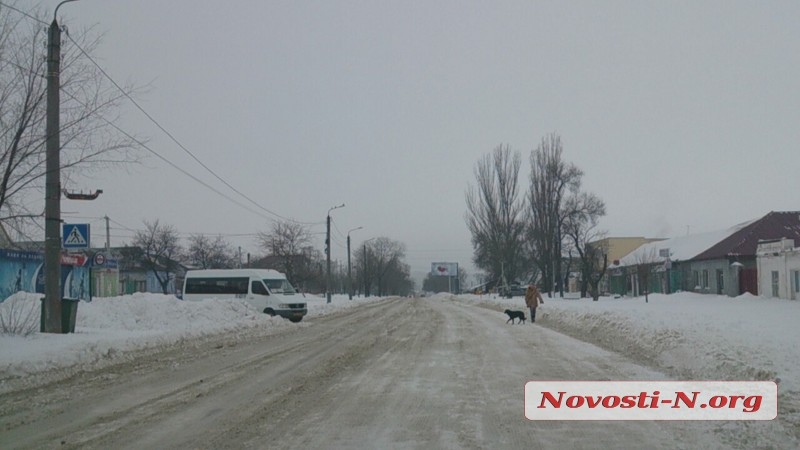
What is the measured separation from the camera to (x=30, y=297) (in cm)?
2428

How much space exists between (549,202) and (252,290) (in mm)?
33638

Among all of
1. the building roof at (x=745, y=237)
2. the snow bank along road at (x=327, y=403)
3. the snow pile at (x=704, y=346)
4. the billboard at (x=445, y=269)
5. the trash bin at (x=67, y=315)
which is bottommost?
the snow bank along road at (x=327, y=403)

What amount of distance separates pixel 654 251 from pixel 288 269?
118 ft

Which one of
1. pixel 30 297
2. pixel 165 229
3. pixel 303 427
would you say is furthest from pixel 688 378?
pixel 165 229

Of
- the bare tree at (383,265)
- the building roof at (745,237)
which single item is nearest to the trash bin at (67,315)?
the building roof at (745,237)

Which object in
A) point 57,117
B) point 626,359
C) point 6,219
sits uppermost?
Result: point 57,117

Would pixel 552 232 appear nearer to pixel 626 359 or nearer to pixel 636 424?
pixel 626 359

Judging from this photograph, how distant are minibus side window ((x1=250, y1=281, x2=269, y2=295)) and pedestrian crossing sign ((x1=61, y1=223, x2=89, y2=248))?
1615cm

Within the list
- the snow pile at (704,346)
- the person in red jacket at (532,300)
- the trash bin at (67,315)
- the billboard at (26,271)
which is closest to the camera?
the snow pile at (704,346)

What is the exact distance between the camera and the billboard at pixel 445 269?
5704 inches

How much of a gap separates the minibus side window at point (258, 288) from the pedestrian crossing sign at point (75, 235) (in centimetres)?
1615

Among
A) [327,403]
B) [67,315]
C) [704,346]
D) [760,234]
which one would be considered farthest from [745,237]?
[327,403]

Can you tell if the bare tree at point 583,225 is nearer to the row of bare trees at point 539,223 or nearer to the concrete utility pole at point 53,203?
the row of bare trees at point 539,223

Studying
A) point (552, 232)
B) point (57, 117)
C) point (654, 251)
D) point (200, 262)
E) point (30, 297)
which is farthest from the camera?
point (200, 262)
